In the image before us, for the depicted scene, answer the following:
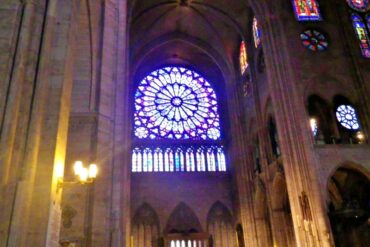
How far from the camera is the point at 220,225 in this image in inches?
954

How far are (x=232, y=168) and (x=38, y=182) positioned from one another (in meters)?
20.5

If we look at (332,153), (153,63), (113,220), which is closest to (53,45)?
(113,220)

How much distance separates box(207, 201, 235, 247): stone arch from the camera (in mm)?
23719

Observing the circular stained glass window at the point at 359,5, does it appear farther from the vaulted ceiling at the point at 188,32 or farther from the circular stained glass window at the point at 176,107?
the circular stained glass window at the point at 176,107

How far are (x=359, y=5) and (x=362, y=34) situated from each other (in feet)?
7.12

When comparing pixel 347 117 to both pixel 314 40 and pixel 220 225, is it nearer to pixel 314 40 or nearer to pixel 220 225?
pixel 314 40

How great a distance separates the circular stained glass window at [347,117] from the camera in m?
17.0

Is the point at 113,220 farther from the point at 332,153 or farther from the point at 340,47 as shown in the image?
the point at 340,47

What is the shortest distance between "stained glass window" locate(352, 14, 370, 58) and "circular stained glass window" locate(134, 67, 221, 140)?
11.4 m

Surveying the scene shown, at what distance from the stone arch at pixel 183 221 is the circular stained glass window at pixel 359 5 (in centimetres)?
1597

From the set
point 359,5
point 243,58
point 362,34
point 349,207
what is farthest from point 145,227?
point 359,5

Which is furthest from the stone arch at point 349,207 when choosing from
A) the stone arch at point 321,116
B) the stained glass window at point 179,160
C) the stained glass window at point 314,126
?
the stained glass window at point 179,160

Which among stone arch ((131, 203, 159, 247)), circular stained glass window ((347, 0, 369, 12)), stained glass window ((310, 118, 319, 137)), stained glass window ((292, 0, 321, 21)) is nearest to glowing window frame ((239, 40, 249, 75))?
stained glass window ((292, 0, 321, 21))

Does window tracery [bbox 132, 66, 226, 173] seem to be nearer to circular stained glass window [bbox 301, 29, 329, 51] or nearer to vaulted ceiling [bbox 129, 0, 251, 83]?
vaulted ceiling [bbox 129, 0, 251, 83]
